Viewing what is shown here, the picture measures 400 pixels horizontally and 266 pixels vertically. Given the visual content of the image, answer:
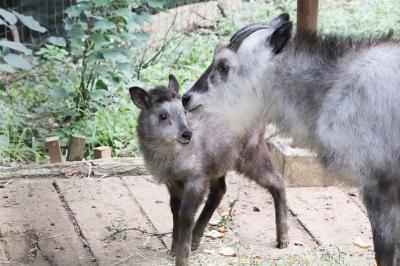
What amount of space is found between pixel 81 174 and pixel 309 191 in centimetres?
173

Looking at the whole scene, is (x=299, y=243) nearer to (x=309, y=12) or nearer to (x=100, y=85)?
(x=309, y=12)

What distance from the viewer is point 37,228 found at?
5391 millimetres

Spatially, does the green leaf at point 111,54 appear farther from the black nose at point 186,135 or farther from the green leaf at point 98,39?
the black nose at point 186,135

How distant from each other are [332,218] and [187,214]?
1.29 metres

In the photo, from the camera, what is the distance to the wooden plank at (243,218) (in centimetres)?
523

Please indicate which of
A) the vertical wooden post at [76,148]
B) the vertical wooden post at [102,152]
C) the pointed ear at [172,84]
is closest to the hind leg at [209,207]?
the pointed ear at [172,84]

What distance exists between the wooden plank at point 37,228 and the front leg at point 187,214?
58 centimetres

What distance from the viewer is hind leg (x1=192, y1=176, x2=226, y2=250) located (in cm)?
521

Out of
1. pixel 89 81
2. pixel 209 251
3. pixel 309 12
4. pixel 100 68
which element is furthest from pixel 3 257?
pixel 309 12

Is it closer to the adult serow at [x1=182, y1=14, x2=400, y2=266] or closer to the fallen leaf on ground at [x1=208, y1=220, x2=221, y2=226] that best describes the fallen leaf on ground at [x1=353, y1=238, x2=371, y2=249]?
the adult serow at [x1=182, y1=14, x2=400, y2=266]

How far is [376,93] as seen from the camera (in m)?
4.06

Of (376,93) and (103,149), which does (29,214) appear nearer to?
(103,149)

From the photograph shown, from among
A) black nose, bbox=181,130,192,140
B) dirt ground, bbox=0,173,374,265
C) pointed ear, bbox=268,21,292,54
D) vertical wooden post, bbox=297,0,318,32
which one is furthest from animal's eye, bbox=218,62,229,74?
vertical wooden post, bbox=297,0,318,32

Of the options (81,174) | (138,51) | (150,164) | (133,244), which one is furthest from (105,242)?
(138,51)
